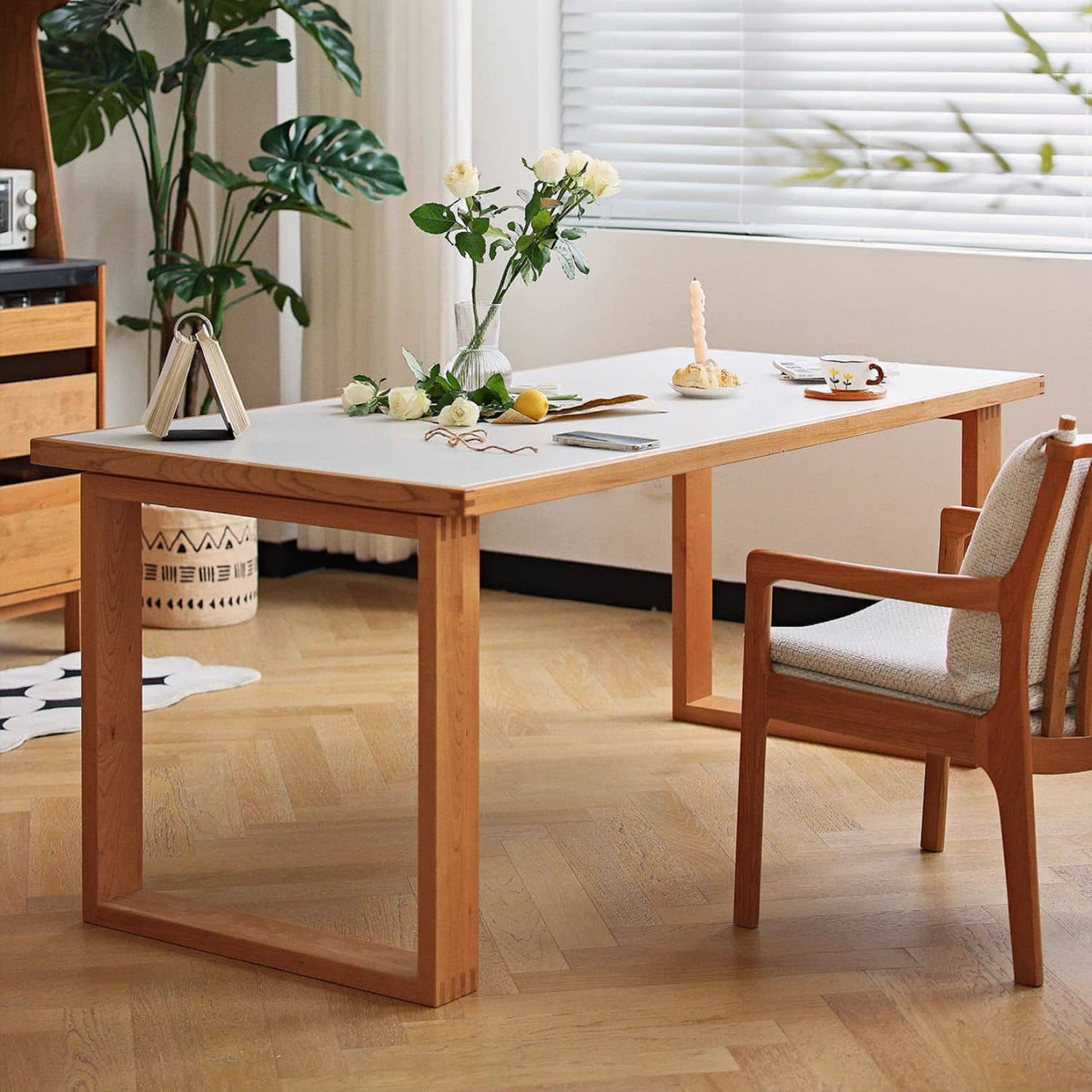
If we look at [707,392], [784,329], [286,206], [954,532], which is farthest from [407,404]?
[784,329]

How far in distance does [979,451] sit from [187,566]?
2.11 metres

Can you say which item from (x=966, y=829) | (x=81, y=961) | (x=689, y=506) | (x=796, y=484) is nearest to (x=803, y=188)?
(x=796, y=484)

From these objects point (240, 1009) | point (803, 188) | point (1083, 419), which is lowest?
point (240, 1009)

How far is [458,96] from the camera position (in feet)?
16.2

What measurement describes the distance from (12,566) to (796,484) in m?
2.00

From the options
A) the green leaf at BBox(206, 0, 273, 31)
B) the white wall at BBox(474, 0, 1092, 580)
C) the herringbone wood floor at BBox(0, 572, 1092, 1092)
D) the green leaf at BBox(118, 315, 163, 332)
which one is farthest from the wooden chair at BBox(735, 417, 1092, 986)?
the green leaf at BBox(118, 315, 163, 332)

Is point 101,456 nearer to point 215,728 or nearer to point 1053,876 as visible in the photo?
point 215,728

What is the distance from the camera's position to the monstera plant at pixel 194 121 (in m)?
4.55

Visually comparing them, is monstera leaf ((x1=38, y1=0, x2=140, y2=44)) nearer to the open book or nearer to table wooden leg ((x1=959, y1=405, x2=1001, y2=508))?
the open book

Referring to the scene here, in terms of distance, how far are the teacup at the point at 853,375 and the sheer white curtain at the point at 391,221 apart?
1813 mm

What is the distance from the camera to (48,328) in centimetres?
419

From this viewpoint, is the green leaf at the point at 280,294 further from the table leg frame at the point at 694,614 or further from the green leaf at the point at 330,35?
the table leg frame at the point at 694,614

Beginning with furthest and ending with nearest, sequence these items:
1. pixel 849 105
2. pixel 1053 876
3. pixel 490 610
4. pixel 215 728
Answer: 1. pixel 490 610
2. pixel 849 105
3. pixel 215 728
4. pixel 1053 876

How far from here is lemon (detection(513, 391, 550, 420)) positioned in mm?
2980
